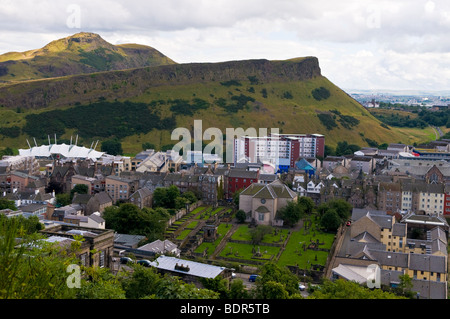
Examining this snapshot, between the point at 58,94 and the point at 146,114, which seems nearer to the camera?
the point at 146,114

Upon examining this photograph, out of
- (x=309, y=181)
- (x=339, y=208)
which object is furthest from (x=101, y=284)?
(x=309, y=181)

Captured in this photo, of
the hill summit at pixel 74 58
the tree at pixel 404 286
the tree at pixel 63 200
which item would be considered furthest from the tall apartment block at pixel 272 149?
the hill summit at pixel 74 58

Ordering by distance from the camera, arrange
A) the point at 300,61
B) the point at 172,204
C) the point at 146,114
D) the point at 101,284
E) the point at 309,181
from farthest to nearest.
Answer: the point at 300,61 < the point at 146,114 < the point at 309,181 < the point at 172,204 < the point at 101,284

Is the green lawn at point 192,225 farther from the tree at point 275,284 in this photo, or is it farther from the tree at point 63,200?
the tree at point 275,284

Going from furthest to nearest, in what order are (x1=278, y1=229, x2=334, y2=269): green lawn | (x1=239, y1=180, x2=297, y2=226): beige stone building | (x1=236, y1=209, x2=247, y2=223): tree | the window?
(x1=236, y1=209, x2=247, y2=223): tree, (x1=239, y1=180, x2=297, y2=226): beige stone building, (x1=278, y1=229, x2=334, y2=269): green lawn, the window

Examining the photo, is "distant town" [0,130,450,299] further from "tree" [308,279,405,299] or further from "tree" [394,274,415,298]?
"tree" [308,279,405,299]

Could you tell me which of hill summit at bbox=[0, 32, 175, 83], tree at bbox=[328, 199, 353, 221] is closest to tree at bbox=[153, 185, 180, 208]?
tree at bbox=[328, 199, 353, 221]
